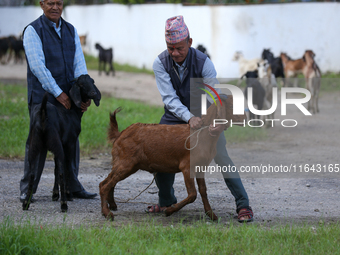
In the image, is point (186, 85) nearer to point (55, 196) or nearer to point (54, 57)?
point (54, 57)

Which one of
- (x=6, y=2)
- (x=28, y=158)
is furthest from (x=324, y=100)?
(x=6, y=2)

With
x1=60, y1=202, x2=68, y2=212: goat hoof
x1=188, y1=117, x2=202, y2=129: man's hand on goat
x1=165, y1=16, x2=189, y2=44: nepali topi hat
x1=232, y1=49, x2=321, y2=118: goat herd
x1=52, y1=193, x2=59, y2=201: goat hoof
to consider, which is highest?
x1=165, y1=16, x2=189, y2=44: nepali topi hat

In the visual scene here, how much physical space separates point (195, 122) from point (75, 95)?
→ 1.38 meters

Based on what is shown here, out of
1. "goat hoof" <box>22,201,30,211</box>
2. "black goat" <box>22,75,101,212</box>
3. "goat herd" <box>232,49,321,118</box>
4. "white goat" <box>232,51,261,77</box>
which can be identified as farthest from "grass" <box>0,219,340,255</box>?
"white goat" <box>232,51,261,77</box>

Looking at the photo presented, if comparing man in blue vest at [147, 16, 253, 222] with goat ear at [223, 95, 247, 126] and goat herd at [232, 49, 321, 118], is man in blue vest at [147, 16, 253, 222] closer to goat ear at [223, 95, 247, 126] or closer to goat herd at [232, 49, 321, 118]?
goat ear at [223, 95, 247, 126]

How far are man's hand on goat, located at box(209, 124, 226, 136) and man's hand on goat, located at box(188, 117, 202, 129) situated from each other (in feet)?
0.38

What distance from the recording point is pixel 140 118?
9.95m

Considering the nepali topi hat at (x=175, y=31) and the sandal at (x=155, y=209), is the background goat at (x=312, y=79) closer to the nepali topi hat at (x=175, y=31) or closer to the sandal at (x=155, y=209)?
the sandal at (x=155, y=209)

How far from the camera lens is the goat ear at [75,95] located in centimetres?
479

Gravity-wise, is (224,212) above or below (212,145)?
below

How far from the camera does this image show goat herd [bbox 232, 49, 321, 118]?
414 inches

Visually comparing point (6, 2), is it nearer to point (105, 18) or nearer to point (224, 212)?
point (105, 18)

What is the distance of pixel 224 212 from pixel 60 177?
175 centimetres

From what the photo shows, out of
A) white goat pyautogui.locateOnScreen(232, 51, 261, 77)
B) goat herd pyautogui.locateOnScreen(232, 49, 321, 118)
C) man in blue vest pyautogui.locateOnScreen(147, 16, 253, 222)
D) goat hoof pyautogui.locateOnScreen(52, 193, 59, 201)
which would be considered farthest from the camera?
white goat pyautogui.locateOnScreen(232, 51, 261, 77)
